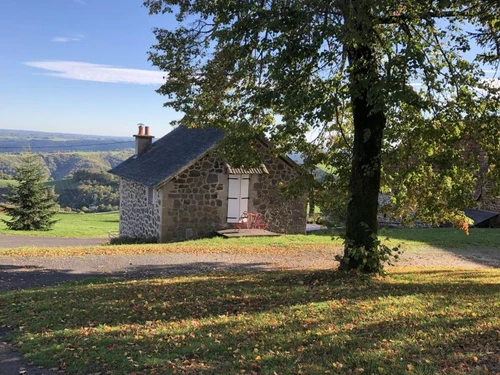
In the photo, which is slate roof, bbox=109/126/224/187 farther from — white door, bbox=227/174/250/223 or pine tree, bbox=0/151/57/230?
pine tree, bbox=0/151/57/230

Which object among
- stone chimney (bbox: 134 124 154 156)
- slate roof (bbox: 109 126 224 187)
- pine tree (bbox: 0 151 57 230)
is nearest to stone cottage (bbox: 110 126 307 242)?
slate roof (bbox: 109 126 224 187)

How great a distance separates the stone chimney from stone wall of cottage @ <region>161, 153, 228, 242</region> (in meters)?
7.85

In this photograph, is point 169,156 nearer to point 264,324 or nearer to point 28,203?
point 28,203

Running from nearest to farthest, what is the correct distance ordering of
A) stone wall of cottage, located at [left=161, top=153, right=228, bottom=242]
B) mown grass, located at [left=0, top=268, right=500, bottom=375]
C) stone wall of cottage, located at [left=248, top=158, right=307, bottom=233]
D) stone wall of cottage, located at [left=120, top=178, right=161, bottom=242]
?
mown grass, located at [left=0, top=268, right=500, bottom=375] < stone wall of cottage, located at [left=161, top=153, right=228, bottom=242] < stone wall of cottage, located at [left=120, top=178, right=161, bottom=242] < stone wall of cottage, located at [left=248, top=158, right=307, bottom=233]

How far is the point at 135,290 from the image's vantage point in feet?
27.2

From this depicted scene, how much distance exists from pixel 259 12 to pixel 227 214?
1228 cm

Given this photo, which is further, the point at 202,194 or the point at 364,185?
the point at 202,194

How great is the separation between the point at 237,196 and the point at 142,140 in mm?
8557

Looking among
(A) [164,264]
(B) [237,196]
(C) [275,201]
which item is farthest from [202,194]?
(A) [164,264]

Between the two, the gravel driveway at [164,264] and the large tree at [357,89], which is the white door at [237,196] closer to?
the gravel driveway at [164,264]

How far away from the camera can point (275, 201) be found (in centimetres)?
1956

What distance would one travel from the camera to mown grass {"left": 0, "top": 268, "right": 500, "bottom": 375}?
4535mm

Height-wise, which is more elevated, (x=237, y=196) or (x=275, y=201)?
(x=237, y=196)

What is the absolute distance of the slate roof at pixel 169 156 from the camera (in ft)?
57.9
